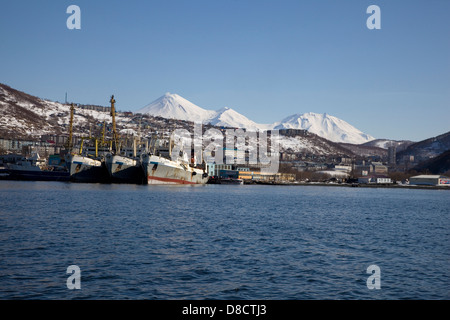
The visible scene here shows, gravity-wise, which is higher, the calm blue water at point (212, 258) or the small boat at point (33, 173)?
the small boat at point (33, 173)

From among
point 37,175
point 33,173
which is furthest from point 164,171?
point 33,173

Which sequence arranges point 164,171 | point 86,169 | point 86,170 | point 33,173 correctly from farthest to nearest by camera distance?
point 33,173
point 86,170
point 86,169
point 164,171

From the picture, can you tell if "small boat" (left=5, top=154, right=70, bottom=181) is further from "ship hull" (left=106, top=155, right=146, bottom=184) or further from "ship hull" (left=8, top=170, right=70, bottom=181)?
"ship hull" (left=106, top=155, right=146, bottom=184)

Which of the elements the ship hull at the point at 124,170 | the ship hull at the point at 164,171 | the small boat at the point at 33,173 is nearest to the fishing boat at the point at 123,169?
the ship hull at the point at 124,170

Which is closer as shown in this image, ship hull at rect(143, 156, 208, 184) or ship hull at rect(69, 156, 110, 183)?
ship hull at rect(143, 156, 208, 184)

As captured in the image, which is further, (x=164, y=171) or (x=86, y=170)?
(x=86, y=170)

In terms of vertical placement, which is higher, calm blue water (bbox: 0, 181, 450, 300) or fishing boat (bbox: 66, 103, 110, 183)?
fishing boat (bbox: 66, 103, 110, 183)

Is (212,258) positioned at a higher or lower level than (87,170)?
lower

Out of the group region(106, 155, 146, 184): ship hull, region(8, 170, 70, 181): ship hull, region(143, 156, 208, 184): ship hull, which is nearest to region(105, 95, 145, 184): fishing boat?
region(106, 155, 146, 184): ship hull

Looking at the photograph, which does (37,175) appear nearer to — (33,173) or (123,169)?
(33,173)

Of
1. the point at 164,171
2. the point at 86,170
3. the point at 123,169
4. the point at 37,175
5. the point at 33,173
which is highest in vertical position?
the point at 123,169

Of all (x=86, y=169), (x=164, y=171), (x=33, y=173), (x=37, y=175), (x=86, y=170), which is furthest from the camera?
(x=37, y=175)

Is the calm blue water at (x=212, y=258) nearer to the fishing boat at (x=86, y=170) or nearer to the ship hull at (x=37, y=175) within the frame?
the fishing boat at (x=86, y=170)
